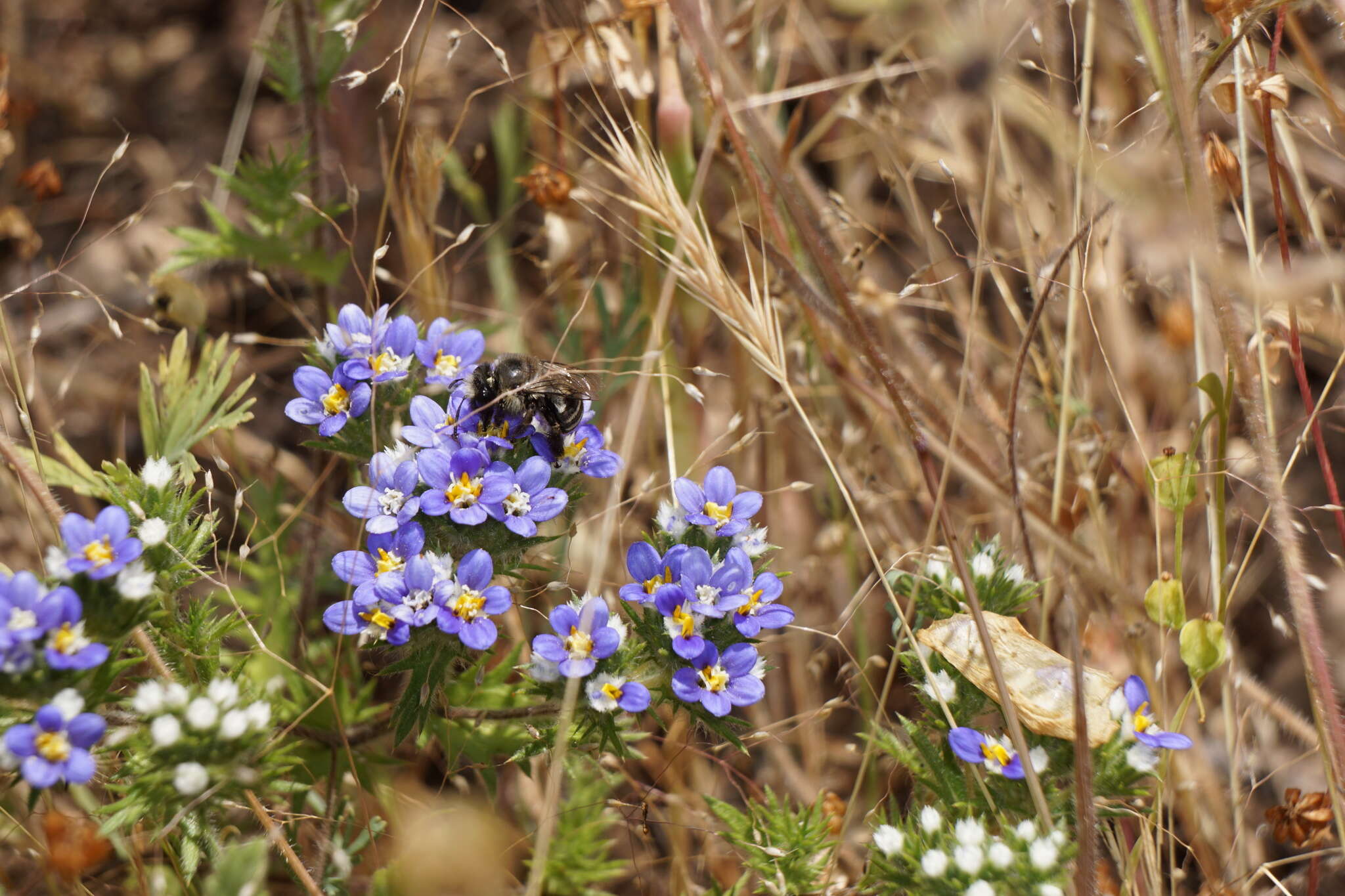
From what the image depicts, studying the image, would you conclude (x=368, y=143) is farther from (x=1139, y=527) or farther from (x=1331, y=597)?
(x=1331, y=597)

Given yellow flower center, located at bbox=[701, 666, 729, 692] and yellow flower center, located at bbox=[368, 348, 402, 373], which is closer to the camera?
yellow flower center, located at bbox=[701, 666, 729, 692]

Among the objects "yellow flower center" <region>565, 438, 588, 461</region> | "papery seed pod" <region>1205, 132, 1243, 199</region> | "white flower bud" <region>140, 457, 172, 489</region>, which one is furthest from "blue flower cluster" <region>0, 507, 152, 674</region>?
"papery seed pod" <region>1205, 132, 1243, 199</region>

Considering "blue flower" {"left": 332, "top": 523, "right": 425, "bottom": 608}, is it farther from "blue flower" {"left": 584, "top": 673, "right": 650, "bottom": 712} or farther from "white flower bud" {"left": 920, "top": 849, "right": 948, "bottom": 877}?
"white flower bud" {"left": 920, "top": 849, "right": 948, "bottom": 877}

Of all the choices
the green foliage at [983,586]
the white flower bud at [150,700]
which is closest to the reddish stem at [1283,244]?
the green foliage at [983,586]

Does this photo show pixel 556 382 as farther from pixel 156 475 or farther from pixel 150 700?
pixel 150 700

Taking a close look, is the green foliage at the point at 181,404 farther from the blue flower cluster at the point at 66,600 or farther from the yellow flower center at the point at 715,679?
the yellow flower center at the point at 715,679
